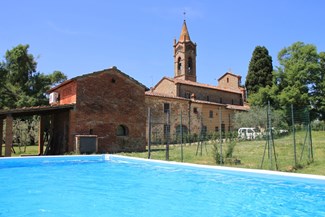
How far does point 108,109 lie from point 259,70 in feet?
78.5

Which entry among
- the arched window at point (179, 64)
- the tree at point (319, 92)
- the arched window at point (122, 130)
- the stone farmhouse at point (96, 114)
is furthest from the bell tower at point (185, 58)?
the arched window at point (122, 130)

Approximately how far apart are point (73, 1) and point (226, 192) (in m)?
10.9

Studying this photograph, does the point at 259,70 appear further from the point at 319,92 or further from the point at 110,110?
the point at 110,110

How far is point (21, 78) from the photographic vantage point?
3709 cm

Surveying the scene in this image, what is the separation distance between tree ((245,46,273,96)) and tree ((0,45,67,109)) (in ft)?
84.6

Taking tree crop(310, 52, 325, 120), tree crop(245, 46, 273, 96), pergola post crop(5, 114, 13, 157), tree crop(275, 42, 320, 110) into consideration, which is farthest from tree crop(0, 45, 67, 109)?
tree crop(310, 52, 325, 120)

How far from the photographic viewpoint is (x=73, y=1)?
530 inches

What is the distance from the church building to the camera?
30.2 metres

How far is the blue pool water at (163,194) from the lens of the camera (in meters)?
5.83

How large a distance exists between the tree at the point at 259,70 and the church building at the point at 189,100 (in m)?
3.49

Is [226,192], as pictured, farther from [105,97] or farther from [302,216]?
[105,97]

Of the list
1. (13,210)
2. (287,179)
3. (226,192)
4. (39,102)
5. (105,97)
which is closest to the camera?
(13,210)

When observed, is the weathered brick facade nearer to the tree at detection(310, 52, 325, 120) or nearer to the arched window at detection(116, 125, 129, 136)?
the arched window at detection(116, 125, 129, 136)

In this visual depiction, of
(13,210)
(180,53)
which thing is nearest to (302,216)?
(13,210)
